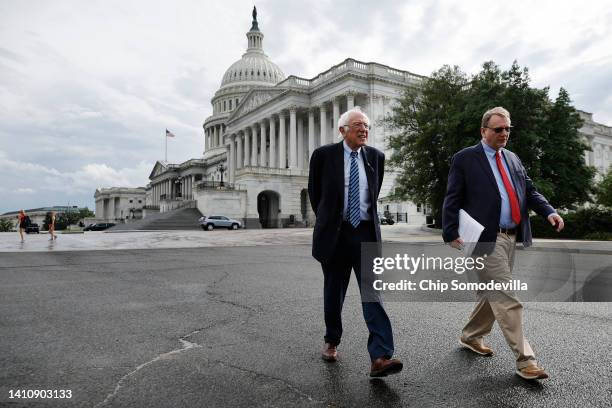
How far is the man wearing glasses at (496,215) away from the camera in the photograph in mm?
3898

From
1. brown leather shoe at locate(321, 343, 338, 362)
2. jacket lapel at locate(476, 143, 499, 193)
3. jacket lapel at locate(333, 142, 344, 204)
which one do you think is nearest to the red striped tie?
jacket lapel at locate(476, 143, 499, 193)

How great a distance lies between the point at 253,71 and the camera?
116250 millimetres

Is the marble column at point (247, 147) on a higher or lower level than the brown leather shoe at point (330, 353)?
higher

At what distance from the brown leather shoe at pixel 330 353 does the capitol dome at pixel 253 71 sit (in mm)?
113448

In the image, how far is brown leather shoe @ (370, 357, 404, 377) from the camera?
372 centimetres

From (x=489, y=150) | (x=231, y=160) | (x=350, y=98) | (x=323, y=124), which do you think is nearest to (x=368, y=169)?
(x=489, y=150)

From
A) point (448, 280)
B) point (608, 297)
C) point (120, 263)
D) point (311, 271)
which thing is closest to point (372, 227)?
point (448, 280)

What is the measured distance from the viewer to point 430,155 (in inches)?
1277

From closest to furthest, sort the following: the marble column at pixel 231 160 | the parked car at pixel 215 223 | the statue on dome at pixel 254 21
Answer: the parked car at pixel 215 223, the marble column at pixel 231 160, the statue on dome at pixel 254 21

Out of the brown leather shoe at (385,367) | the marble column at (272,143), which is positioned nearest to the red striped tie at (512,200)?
the brown leather shoe at (385,367)

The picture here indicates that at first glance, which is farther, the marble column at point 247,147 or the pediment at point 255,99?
the marble column at point 247,147

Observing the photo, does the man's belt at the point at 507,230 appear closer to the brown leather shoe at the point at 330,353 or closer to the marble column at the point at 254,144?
the brown leather shoe at the point at 330,353

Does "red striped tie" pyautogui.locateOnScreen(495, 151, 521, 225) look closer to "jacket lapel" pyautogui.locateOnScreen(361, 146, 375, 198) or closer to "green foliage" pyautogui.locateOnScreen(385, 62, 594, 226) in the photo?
"jacket lapel" pyautogui.locateOnScreen(361, 146, 375, 198)

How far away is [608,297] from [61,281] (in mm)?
10417
